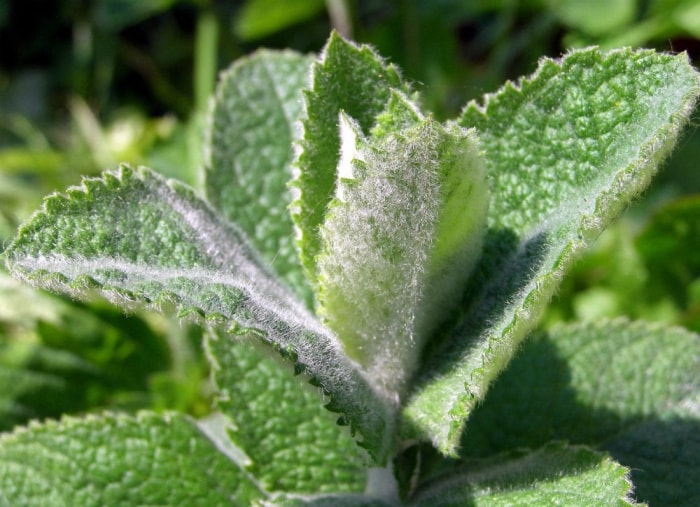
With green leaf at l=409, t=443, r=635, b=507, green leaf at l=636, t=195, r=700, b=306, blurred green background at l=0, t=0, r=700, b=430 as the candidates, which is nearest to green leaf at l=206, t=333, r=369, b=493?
green leaf at l=409, t=443, r=635, b=507

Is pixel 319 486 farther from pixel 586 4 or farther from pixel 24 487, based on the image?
pixel 586 4

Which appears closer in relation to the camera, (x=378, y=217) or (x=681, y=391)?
(x=378, y=217)

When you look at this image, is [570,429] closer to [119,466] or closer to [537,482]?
[537,482]

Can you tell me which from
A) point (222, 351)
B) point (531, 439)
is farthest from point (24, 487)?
point (531, 439)

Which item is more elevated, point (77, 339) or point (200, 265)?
point (77, 339)

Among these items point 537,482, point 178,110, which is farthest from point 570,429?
point 178,110

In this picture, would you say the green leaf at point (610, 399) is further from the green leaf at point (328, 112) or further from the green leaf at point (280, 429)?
the green leaf at point (328, 112)

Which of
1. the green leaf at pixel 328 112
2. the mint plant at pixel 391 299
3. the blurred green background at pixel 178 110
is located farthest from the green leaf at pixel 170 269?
the blurred green background at pixel 178 110
